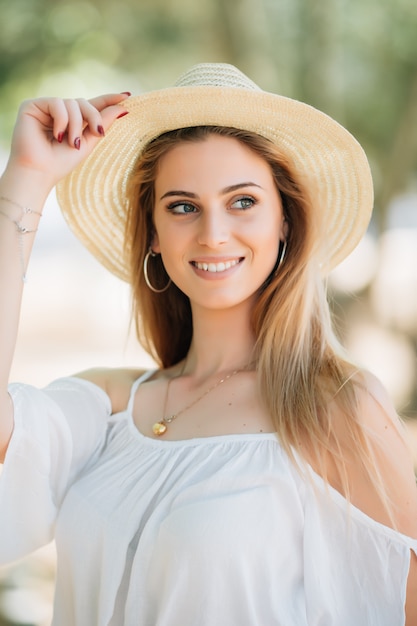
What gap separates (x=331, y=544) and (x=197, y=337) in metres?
0.76

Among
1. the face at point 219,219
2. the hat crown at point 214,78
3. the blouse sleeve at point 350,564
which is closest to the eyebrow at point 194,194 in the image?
the face at point 219,219

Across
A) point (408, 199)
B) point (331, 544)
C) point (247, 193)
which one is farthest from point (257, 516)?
point (408, 199)

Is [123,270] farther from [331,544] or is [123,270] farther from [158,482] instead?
[331,544]

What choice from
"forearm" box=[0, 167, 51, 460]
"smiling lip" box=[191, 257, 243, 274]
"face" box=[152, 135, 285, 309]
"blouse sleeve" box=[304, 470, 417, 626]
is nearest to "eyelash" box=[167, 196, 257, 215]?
"face" box=[152, 135, 285, 309]

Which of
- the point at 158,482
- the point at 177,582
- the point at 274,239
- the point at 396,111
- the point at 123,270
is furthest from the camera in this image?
the point at 396,111

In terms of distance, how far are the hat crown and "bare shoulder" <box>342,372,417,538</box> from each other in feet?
2.82

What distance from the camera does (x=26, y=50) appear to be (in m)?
6.27

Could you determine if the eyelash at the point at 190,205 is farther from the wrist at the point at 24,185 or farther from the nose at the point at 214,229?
the wrist at the point at 24,185

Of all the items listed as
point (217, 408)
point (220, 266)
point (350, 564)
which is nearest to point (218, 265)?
point (220, 266)

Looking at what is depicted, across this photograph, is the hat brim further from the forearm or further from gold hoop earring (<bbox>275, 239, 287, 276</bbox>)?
the forearm

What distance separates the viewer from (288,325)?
2.37 metres

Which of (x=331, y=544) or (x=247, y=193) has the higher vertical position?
(x=247, y=193)

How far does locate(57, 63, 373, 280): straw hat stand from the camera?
7.54 feet

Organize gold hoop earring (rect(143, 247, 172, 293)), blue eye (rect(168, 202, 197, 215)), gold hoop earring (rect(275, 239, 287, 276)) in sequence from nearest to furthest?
blue eye (rect(168, 202, 197, 215)) → gold hoop earring (rect(275, 239, 287, 276)) → gold hoop earring (rect(143, 247, 172, 293))
